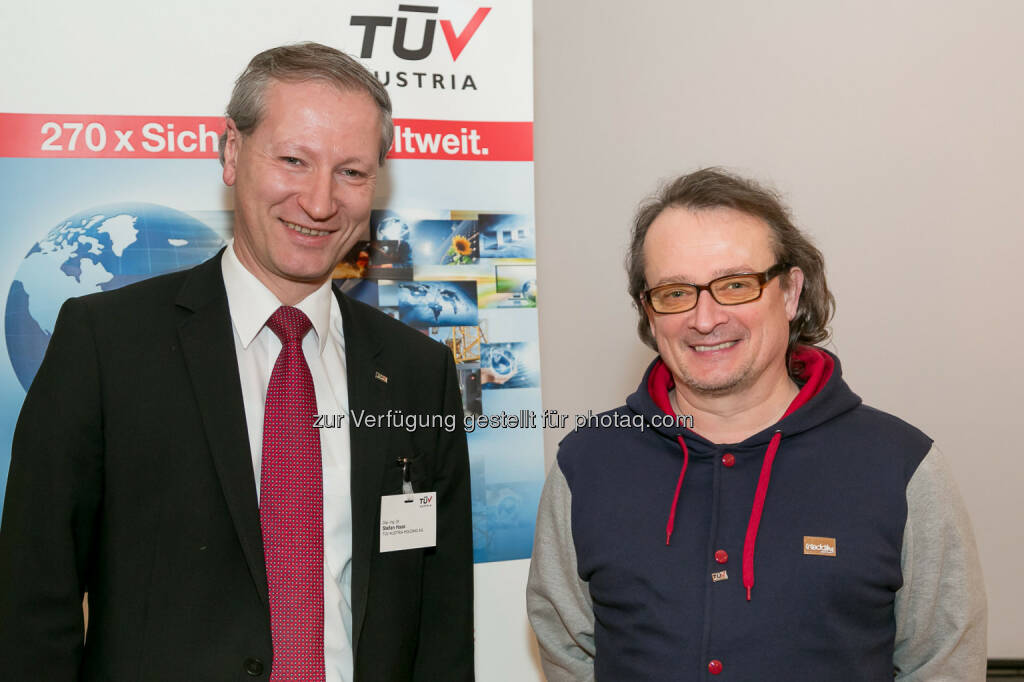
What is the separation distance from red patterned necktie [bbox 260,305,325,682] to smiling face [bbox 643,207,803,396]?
86 cm

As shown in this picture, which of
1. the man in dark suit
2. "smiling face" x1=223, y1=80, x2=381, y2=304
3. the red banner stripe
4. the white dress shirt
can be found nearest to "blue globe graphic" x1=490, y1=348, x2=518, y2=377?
the red banner stripe

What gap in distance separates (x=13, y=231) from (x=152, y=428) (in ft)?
3.89

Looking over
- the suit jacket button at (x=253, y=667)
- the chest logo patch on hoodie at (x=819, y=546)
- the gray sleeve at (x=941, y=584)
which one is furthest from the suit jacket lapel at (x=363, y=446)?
the gray sleeve at (x=941, y=584)

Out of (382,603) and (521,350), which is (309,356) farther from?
(521,350)

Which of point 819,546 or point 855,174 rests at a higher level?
point 855,174

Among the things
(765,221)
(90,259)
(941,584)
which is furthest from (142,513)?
(941,584)

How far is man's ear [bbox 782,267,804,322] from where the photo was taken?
2.12 meters

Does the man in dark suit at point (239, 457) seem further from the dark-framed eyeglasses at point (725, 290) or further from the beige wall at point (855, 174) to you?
the beige wall at point (855, 174)

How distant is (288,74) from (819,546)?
1.60 m

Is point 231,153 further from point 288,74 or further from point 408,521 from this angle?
point 408,521

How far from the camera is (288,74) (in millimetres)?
2020

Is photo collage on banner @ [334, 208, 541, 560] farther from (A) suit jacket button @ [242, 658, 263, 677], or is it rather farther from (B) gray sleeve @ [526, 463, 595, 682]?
(A) suit jacket button @ [242, 658, 263, 677]

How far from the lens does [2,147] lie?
2.59 m

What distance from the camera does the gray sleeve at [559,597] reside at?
2158 millimetres
